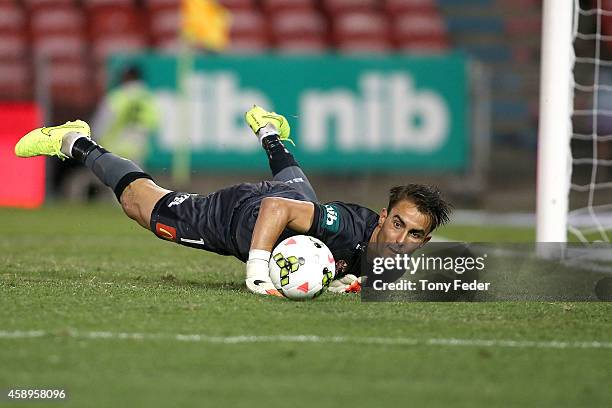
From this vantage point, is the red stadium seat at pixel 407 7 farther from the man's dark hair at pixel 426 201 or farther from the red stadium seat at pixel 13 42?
the man's dark hair at pixel 426 201

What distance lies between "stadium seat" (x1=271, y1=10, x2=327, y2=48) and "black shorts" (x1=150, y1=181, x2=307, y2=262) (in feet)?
36.9

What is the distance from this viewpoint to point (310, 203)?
5.88 meters

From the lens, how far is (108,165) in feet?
22.1

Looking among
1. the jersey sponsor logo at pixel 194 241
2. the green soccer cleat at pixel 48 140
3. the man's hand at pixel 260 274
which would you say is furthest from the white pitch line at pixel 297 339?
the green soccer cleat at pixel 48 140

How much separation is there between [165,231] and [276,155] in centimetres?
95

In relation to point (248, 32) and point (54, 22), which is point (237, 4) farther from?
point (54, 22)

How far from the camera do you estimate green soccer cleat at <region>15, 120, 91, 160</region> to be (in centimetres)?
708

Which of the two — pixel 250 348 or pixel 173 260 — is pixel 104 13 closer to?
pixel 173 260

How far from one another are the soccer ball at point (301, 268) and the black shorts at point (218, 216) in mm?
505

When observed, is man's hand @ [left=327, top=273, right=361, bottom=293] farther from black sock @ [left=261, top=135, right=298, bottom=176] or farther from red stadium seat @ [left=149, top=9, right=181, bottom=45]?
red stadium seat @ [left=149, top=9, right=181, bottom=45]

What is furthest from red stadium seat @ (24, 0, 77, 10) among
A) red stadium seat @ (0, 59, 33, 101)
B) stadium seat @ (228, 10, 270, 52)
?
stadium seat @ (228, 10, 270, 52)

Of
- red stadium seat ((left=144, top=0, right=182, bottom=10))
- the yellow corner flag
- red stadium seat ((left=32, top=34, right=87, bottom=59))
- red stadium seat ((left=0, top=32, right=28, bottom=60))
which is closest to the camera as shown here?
the yellow corner flag
